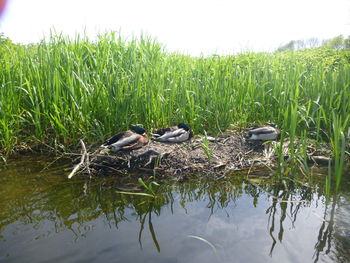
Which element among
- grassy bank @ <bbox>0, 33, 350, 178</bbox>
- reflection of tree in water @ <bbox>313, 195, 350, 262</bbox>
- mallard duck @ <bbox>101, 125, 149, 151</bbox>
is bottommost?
reflection of tree in water @ <bbox>313, 195, 350, 262</bbox>

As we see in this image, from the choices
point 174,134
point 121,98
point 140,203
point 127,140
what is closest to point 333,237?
point 140,203

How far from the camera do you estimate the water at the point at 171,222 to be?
1655 mm

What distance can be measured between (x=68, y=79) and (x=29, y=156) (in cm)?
113

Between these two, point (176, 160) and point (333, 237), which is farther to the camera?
point (176, 160)

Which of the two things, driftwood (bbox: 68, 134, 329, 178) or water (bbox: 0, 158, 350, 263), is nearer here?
water (bbox: 0, 158, 350, 263)

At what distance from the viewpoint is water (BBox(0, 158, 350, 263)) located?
5.43 feet

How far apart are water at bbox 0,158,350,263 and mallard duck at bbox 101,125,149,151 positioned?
0.46 metres

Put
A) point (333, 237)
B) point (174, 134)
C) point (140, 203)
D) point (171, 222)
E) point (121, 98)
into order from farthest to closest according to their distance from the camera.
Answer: point (121, 98) → point (174, 134) → point (140, 203) → point (171, 222) → point (333, 237)

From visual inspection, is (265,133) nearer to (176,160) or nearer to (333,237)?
(176,160)

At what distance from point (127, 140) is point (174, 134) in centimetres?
63

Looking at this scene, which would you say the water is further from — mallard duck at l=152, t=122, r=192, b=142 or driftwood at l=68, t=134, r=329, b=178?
mallard duck at l=152, t=122, r=192, b=142

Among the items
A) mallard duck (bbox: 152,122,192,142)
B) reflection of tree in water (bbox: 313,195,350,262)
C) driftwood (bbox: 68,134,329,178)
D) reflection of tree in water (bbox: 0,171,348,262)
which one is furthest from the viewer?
mallard duck (bbox: 152,122,192,142)

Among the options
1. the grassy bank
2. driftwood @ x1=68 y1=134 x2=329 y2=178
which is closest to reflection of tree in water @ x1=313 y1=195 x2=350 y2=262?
driftwood @ x1=68 y1=134 x2=329 y2=178

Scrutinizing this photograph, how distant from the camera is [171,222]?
1.98 m
